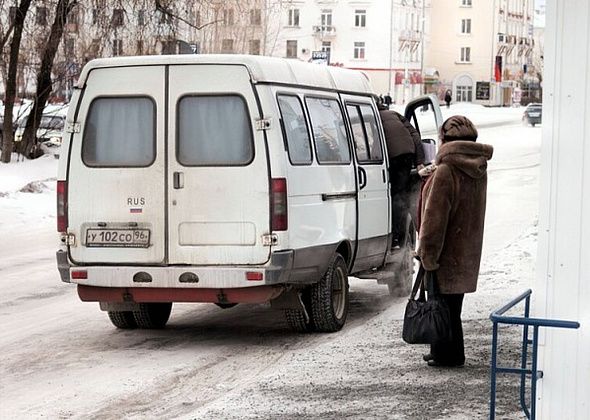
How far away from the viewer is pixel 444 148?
28.6 feet

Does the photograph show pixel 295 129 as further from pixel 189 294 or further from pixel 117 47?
pixel 117 47

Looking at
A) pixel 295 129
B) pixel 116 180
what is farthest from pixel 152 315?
pixel 295 129

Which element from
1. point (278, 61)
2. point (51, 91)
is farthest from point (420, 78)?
point (278, 61)

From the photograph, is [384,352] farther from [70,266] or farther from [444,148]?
[70,266]

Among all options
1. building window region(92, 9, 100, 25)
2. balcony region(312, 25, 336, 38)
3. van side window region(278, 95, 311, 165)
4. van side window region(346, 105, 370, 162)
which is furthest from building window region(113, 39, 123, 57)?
balcony region(312, 25, 336, 38)

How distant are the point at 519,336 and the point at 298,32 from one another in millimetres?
90950

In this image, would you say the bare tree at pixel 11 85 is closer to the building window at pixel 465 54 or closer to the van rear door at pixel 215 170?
the van rear door at pixel 215 170

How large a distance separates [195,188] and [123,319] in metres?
1.75

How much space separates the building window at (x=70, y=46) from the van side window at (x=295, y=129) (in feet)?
66.0

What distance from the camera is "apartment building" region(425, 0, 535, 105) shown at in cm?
11881

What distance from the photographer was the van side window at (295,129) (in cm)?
1027

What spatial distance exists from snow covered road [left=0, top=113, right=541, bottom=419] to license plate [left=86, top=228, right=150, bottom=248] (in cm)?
84

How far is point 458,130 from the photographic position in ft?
28.6

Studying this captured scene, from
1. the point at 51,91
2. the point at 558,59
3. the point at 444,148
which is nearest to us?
the point at 558,59
